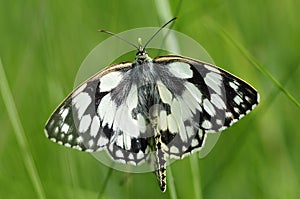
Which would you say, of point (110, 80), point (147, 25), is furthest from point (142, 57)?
point (147, 25)

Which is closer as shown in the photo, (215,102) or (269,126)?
(215,102)

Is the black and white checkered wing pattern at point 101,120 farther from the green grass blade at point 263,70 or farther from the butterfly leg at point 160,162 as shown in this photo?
the green grass blade at point 263,70

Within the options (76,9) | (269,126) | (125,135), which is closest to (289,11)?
(269,126)

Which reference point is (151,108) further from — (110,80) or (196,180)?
(196,180)

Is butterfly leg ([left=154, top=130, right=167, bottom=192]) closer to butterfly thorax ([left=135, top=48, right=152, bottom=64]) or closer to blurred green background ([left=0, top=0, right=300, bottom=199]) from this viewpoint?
blurred green background ([left=0, top=0, right=300, bottom=199])

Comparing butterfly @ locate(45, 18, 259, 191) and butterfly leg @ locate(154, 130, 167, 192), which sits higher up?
butterfly @ locate(45, 18, 259, 191)

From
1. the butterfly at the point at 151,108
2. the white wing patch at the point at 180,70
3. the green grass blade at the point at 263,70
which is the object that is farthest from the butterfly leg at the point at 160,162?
the green grass blade at the point at 263,70

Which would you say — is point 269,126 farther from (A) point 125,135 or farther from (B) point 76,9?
(B) point 76,9

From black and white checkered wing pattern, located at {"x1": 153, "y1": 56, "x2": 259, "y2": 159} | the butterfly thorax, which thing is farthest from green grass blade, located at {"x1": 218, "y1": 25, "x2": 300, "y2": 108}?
the butterfly thorax
